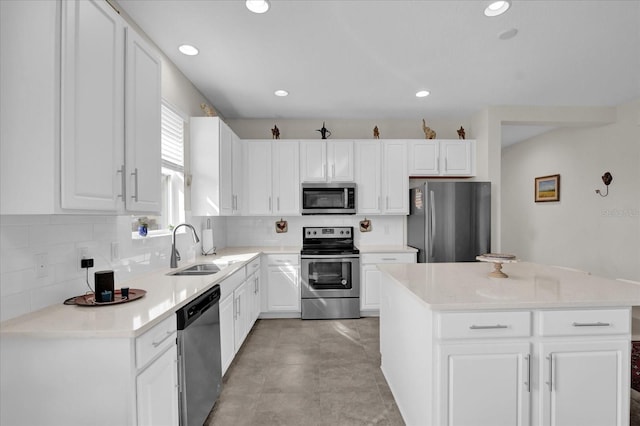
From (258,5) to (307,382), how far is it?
108 inches

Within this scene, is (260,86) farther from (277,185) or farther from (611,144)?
(611,144)

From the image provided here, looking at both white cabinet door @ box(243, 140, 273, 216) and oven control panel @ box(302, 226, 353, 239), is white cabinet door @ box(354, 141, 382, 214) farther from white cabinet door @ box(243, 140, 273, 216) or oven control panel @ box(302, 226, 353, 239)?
white cabinet door @ box(243, 140, 273, 216)

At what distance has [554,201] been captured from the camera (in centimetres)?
508

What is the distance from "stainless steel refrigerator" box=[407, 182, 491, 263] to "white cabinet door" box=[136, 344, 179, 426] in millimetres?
2952

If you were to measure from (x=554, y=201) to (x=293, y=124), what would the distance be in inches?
172

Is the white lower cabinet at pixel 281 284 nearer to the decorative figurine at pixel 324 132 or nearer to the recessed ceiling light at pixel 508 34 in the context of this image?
the decorative figurine at pixel 324 132

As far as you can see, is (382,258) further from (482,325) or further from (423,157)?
(482,325)

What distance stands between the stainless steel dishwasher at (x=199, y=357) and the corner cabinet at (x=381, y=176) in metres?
2.52

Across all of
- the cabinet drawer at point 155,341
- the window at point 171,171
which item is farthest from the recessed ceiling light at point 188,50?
the cabinet drawer at point 155,341

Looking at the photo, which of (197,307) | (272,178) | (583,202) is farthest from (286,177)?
(583,202)

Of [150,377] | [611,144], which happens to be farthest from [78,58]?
[611,144]

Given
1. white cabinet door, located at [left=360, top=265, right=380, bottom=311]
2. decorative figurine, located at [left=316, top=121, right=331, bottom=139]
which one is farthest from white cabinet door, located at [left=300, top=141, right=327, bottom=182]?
white cabinet door, located at [left=360, top=265, right=380, bottom=311]

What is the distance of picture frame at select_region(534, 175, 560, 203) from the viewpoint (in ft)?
16.5

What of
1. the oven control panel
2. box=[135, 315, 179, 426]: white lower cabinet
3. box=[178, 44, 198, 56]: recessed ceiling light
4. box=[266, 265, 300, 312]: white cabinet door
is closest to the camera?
box=[135, 315, 179, 426]: white lower cabinet
